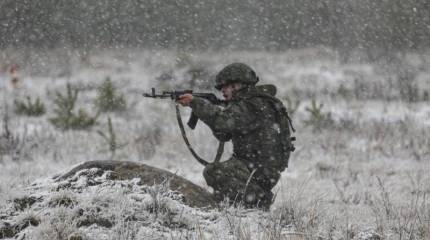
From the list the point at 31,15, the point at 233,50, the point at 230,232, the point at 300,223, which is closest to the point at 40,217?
the point at 230,232

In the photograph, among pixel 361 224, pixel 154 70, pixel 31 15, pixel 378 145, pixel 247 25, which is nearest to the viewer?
pixel 361 224

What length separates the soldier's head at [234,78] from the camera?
490 centimetres

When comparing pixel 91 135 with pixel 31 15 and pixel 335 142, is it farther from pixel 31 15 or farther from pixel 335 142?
pixel 31 15

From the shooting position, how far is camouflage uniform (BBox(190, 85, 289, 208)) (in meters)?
4.76

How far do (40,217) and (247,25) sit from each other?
134ft

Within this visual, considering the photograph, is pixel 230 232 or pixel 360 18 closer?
pixel 230 232

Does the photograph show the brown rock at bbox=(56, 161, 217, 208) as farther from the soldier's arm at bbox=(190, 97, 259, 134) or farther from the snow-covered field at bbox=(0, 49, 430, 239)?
the soldier's arm at bbox=(190, 97, 259, 134)

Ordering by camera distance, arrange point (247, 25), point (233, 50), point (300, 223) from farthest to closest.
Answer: point (247, 25)
point (233, 50)
point (300, 223)

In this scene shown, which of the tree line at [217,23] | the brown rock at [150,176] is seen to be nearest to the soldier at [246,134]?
the brown rock at [150,176]

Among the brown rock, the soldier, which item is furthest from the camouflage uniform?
the brown rock

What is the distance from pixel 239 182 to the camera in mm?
4879

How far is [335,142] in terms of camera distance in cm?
1007

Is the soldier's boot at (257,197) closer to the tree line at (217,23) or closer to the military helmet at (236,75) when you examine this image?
the military helmet at (236,75)

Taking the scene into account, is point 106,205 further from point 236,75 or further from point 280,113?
point 280,113
